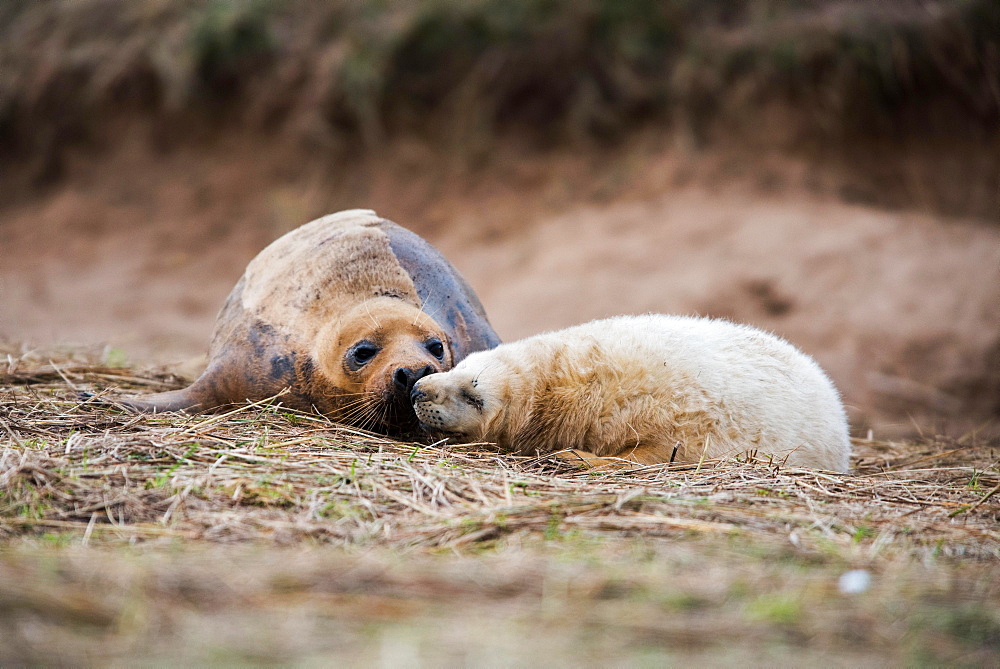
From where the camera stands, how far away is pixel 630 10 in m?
9.91

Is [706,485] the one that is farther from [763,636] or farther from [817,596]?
[763,636]

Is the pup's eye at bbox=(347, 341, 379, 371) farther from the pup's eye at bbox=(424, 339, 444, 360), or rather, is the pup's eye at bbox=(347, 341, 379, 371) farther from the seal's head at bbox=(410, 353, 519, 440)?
the seal's head at bbox=(410, 353, 519, 440)

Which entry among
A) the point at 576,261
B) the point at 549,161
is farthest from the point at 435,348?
the point at 549,161

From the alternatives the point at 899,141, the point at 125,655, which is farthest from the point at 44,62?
the point at 125,655

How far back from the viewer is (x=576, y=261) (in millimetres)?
9500

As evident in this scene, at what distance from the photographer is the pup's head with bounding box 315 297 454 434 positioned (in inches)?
141

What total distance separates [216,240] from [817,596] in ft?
33.7

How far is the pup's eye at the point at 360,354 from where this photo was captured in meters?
3.73

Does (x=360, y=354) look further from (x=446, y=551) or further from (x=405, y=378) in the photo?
(x=446, y=551)

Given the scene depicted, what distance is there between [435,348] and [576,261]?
574cm

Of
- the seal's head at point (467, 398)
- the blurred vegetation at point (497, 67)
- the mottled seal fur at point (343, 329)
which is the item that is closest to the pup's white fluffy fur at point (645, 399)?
the seal's head at point (467, 398)

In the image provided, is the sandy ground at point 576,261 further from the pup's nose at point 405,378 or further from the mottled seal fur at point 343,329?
the pup's nose at point 405,378

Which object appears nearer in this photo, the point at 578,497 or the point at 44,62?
the point at 578,497

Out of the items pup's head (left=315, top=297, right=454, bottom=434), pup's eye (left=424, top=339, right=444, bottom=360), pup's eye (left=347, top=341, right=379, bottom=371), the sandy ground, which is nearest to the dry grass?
pup's head (left=315, top=297, right=454, bottom=434)
